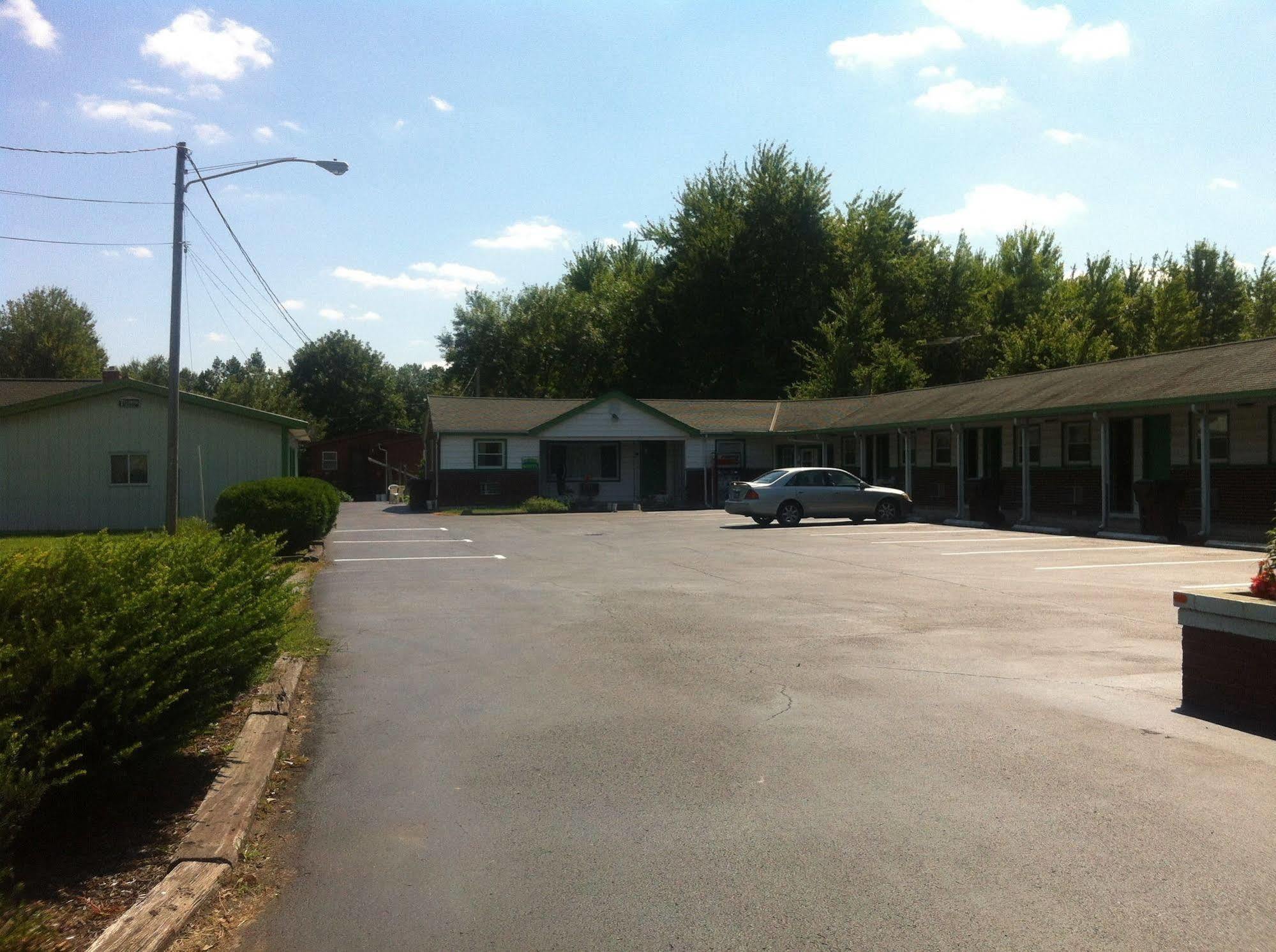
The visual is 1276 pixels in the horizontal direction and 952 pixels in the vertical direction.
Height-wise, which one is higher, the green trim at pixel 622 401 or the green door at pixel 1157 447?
the green trim at pixel 622 401

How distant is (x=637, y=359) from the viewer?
62.8 meters

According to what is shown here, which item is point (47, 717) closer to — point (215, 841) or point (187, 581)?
point (215, 841)

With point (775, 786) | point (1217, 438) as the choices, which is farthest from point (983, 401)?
point (775, 786)

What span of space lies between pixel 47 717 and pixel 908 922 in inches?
145

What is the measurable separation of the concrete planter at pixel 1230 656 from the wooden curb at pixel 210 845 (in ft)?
19.7

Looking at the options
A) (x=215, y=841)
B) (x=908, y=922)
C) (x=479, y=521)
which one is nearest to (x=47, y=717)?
(x=215, y=841)

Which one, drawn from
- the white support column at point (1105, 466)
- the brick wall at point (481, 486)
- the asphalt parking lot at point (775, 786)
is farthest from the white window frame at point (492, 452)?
the asphalt parking lot at point (775, 786)

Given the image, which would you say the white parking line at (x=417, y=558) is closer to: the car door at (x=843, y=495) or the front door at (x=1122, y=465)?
the car door at (x=843, y=495)

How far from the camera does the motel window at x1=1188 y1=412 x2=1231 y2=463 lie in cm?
2211

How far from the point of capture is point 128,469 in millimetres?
28953

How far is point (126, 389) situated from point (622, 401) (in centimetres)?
1804

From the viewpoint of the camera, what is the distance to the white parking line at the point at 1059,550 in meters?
19.0

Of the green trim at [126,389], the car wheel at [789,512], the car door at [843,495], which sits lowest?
the car wheel at [789,512]

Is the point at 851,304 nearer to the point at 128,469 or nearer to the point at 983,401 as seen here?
the point at 983,401
